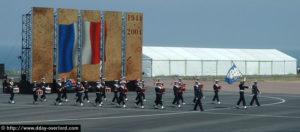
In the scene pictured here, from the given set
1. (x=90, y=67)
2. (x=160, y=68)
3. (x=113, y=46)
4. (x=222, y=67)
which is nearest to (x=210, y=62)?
(x=222, y=67)

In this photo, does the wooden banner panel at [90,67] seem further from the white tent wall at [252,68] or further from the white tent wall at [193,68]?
the white tent wall at [252,68]

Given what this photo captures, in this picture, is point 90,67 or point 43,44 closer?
point 43,44

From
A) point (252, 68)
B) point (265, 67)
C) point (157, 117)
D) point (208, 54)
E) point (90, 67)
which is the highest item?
point (208, 54)

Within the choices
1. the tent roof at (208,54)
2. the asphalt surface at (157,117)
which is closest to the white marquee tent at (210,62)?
the tent roof at (208,54)

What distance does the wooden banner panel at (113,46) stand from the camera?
6412 centimetres

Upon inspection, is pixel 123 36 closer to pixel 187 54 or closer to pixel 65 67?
pixel 65 67

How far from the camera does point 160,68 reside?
95.3 m

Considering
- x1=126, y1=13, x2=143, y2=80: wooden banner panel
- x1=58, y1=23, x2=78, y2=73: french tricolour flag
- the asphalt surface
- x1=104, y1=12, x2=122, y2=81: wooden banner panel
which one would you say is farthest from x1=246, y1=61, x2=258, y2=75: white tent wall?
the asphalt surface

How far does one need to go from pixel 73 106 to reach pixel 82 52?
20613 mm

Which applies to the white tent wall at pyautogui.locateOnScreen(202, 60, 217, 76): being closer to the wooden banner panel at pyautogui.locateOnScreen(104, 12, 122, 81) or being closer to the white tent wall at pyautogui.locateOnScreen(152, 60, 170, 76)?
the white tent wall at pyautogui.locateOnScreen(152, 60, 170, 76)

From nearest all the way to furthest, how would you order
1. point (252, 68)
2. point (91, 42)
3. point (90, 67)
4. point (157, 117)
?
point (157, 117)
point (90, 67)
point (91, 42)
point (252, 68)

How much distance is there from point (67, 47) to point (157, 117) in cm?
2900

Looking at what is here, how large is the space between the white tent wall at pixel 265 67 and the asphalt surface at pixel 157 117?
65.6 m

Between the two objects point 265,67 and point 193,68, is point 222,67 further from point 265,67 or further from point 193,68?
point 265,67
